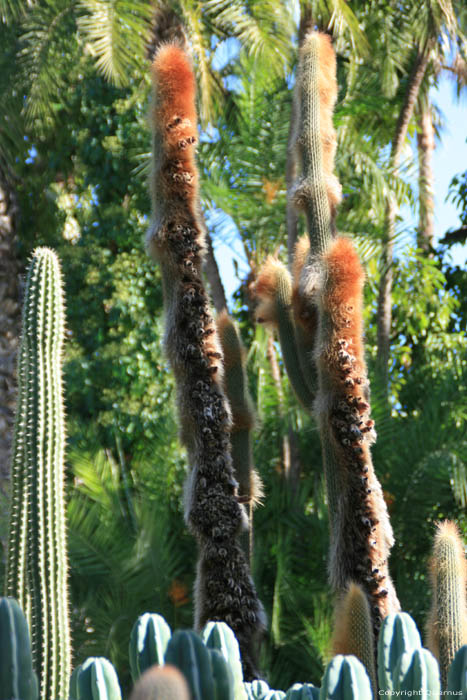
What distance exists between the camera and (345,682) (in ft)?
6.17

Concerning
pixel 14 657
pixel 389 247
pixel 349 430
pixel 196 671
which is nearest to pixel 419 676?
pixel 196 671

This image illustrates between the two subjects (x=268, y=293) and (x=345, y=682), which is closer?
(x=345, y=682)

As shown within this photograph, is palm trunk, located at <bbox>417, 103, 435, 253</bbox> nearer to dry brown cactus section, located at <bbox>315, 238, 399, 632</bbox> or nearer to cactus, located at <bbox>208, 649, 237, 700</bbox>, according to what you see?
dry brown cactus section, located at <bbox>315, 238, 399, 632</bbox>

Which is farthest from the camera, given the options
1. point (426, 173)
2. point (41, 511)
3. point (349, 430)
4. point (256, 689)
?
point (426, 173)

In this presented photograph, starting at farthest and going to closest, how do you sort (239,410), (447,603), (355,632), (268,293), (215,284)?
(215,284) → (268,293) → (239,410) → (447,603) → (355,632)

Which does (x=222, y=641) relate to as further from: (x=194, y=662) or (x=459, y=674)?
(x=459, y=674)

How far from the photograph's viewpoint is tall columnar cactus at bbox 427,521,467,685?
343 cm

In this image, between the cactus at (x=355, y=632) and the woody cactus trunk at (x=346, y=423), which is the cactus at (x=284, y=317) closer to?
the woody cactus trunk at (x=346, y=423)

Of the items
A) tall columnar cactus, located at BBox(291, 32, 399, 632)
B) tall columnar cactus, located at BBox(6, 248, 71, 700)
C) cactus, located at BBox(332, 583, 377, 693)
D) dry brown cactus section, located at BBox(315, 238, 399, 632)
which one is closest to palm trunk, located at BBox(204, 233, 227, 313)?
tall columnar cactus, located at BBox(291, 32, 399, 632)

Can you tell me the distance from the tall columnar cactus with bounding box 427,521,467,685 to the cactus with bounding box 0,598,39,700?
1.87m

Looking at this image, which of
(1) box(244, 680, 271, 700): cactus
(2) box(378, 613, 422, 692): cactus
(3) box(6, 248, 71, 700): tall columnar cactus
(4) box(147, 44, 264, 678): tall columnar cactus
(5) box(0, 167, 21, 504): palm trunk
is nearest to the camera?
(2) box(378, 613, 422, 692): cactus

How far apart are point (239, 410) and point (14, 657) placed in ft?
12.6

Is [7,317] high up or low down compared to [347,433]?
up

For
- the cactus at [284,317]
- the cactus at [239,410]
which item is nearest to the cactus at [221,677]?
the cactus at [239,410]
